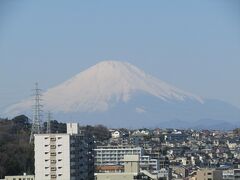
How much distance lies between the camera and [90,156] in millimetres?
21656

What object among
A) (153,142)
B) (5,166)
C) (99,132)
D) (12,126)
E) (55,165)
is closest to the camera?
(55,165)

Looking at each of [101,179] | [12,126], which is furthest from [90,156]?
[12,126]

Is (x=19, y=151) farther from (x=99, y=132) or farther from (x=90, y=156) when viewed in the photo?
(x=99, y=132)

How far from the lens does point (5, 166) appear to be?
76.1ft

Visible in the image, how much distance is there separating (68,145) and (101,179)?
1.57 metres

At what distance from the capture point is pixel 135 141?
48.3 metres

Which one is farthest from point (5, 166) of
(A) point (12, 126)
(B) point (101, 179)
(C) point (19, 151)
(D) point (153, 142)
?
(D) point (153, 142)

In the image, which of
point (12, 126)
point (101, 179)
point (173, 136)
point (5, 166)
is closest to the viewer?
point (101, 179)

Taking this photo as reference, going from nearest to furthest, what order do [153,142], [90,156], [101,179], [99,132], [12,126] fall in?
[101,179] < [90,156] < [12,126] < [99,132] < [153,142]

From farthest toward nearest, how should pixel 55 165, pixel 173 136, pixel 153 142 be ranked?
pixel 173 136
pixel 153 142
pixel 55 165

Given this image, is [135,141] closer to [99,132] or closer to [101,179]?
[99,132]

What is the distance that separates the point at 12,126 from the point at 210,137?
2643 centimetres

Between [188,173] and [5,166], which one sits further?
[188,173]

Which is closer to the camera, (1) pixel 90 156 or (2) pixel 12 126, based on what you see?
(1) pixel 90 156
